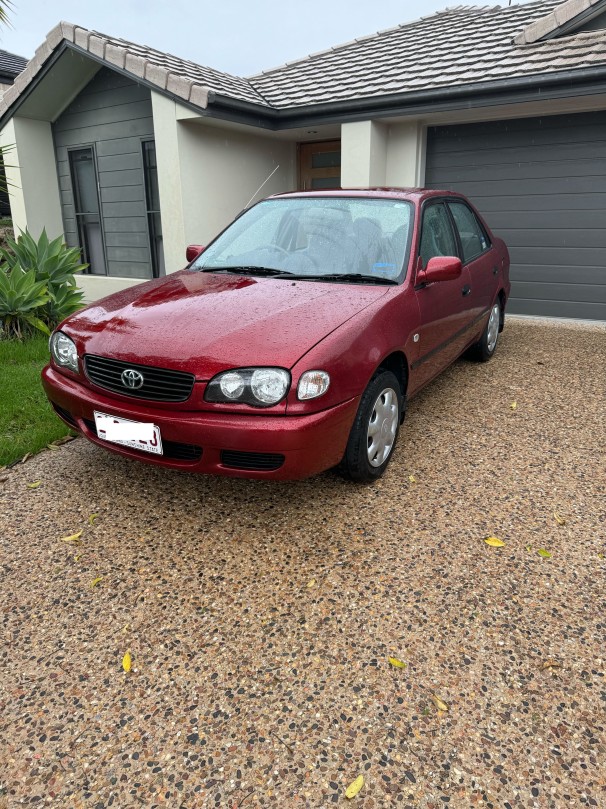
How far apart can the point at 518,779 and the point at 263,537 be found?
1.51 m

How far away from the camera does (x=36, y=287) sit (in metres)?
5.87

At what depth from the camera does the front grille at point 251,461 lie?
2.69m

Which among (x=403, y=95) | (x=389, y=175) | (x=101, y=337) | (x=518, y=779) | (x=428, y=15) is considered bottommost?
(x=518, y=779)

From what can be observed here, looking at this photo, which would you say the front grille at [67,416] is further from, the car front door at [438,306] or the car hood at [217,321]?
the car front door at [438,306]

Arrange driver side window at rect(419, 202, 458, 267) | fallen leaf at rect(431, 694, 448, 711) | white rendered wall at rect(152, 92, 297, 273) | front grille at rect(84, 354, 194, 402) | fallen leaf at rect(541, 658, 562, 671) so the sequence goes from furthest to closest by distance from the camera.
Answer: white rendered wall at rect(152, 92, 297, 273) < driver side window at rect(419, 202, 458, 267) < front grille at rect(84, 354, 194, 402) < fallen leaf at rect(541, 658, 562, 671) < fallen leaf at rect(431, 694, 448, 711)

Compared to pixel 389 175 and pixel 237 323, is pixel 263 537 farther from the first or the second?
pixel 389 175

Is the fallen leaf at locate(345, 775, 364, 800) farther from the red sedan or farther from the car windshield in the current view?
the car windshield

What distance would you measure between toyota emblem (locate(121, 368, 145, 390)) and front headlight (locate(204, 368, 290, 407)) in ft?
1.29

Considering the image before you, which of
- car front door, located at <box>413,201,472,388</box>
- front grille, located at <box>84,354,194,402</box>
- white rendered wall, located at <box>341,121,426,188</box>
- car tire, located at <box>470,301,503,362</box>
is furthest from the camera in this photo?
white rendered wall, located at <box>341,121,426,188</box>

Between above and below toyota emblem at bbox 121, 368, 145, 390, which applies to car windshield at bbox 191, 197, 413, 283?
above

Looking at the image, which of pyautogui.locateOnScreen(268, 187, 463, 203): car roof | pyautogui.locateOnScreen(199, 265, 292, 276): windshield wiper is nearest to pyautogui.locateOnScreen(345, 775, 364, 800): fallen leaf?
pyautogui.locateOnScreen(199, 265, 292, 276): windshield wiper

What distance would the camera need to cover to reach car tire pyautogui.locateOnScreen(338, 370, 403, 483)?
10.1ft

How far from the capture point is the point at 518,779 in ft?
5.65

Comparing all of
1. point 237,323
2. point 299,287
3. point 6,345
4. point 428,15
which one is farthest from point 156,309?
point 428,15
